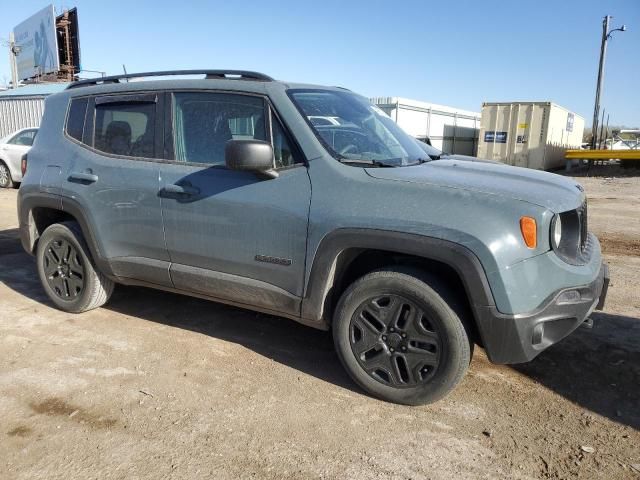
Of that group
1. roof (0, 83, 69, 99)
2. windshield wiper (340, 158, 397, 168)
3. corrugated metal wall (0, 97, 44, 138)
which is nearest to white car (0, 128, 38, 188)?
roof (0, 83, 69, 99)

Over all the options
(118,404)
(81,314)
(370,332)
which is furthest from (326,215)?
(81,314)

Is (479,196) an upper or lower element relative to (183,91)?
lower

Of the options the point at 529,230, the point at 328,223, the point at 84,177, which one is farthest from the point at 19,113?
the point at 529,230

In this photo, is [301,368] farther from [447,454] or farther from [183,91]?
[183,91]

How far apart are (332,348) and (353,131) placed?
1.59m

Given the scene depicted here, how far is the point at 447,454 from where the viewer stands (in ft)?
8.38

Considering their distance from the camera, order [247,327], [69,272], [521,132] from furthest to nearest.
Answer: [521,132] → [69,272] → [247,327]

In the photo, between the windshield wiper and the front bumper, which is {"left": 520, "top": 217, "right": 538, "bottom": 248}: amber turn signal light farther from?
the windshield wiper

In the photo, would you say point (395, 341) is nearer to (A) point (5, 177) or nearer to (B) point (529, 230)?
(B) point (529, 230)

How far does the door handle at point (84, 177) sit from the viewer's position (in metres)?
3.92

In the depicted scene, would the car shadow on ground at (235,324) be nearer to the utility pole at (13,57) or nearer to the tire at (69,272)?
the tire at (69,272)

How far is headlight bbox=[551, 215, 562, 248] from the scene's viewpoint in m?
2.68

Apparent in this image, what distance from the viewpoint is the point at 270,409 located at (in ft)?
9.67

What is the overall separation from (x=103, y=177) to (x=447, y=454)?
307 centimetres
